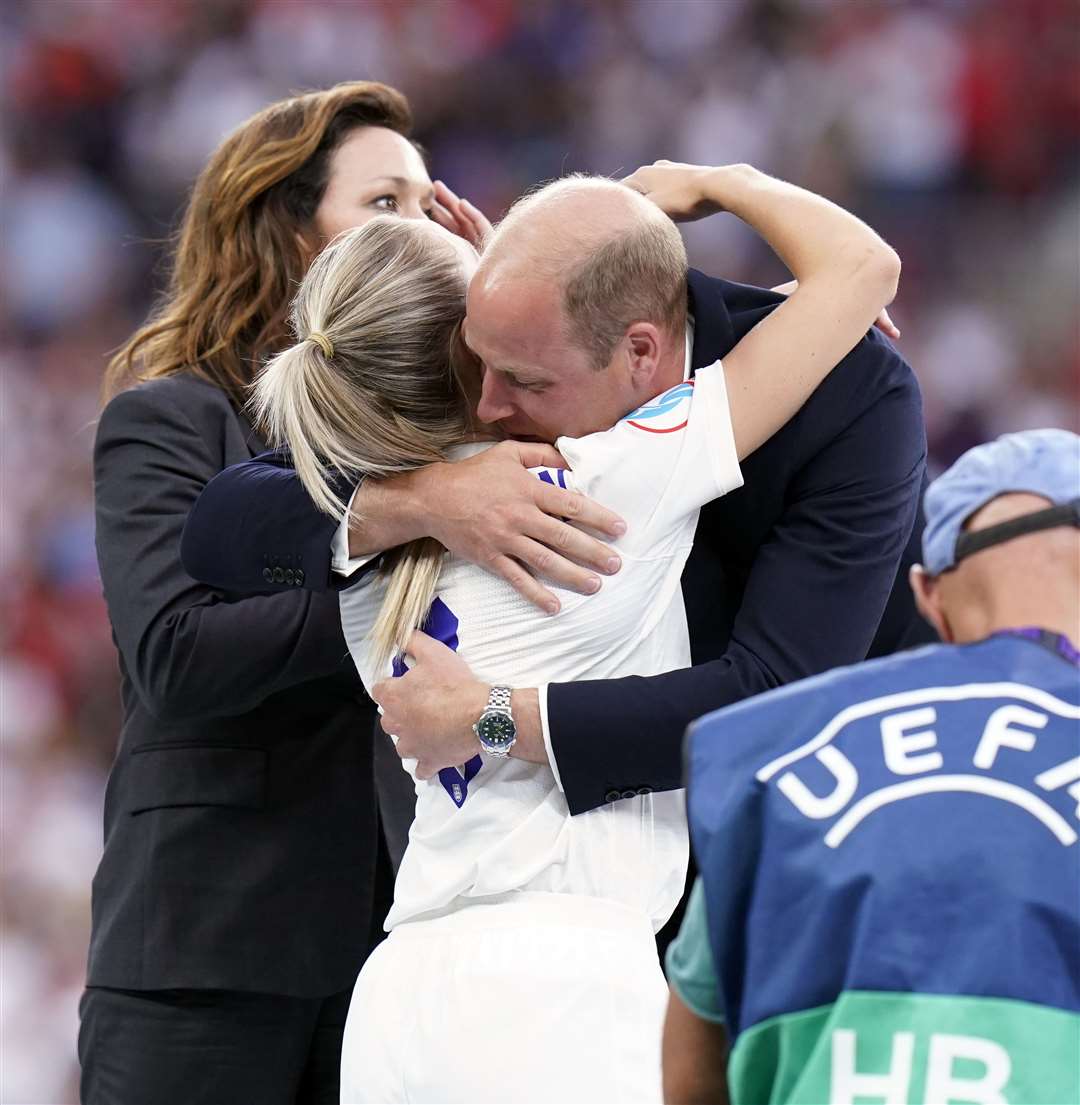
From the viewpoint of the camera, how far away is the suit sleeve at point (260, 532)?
1786mm

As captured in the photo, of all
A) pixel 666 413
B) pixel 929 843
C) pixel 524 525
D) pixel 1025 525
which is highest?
pixel 666 413

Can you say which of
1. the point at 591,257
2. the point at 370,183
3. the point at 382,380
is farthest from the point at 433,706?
the point at 370,183

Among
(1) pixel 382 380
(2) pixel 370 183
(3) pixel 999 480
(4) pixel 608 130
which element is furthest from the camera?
(4) pixel 608 130

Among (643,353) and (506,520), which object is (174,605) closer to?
(506,520)

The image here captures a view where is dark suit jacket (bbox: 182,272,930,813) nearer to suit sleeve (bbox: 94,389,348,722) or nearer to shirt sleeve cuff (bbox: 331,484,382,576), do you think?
shirt sleeve cuff (bbox: 331,484,382,576)

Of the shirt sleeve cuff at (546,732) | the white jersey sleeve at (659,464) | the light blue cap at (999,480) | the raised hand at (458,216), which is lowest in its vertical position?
the shirt sleeve cuff at (546,732)

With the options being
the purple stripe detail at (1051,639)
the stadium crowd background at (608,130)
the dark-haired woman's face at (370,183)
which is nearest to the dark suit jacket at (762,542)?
the purple stripe detail at (1051,639)

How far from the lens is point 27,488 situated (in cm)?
528

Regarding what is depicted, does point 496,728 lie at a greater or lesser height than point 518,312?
lesser

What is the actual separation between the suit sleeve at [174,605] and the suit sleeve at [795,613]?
51 centimetres

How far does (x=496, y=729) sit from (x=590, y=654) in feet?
0.43

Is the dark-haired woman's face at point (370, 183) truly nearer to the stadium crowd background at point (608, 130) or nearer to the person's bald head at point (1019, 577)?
the person's bald head at point (1019, 577)

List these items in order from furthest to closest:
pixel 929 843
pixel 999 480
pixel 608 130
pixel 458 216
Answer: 1. pixel 608 130
2. pixel 458 216
3. pixel 999 480
4. pixel 929 843

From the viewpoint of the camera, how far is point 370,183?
2598 millimetres
